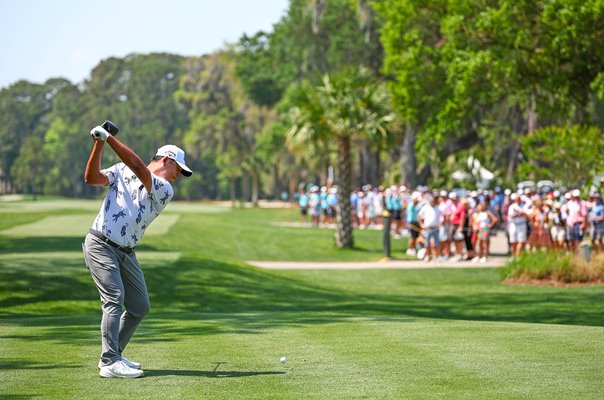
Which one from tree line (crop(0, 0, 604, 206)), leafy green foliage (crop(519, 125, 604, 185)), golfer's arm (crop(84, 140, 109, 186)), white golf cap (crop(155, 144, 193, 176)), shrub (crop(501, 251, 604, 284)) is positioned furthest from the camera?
leafy green foliage (crop(519, 125, 604, 185))

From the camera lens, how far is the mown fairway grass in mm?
8367

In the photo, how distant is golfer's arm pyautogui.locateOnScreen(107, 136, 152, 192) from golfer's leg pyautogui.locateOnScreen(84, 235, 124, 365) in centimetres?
71

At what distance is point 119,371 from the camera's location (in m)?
8.78

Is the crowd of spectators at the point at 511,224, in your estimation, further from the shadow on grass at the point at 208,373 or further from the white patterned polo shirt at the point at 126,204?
the white patterned polo shirt at the point at 126,204

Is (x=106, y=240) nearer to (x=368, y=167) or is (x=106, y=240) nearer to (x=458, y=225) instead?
(x=458, y=225)

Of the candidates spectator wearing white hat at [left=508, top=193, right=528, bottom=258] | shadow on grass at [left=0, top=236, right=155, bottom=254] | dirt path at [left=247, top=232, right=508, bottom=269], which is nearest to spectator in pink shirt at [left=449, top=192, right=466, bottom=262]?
dirt path at [left=247, top=232, right=508, bottom=269]

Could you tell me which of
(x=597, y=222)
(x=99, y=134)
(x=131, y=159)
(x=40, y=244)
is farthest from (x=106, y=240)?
(x=40, y=244)

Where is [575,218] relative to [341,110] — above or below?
below

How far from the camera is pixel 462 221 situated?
100 ft

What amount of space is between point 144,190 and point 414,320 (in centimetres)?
608

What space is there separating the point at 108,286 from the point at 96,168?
996mm

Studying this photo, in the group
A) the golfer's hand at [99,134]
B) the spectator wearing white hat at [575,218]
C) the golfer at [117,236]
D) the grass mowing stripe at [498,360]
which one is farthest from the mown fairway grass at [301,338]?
the spectator wearing white hat at [575,218]

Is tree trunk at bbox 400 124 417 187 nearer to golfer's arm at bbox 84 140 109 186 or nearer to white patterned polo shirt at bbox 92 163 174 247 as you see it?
white patterned polo shirt at bbox 92 163 174 247

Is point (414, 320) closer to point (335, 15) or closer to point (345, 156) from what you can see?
point (345, 156)
